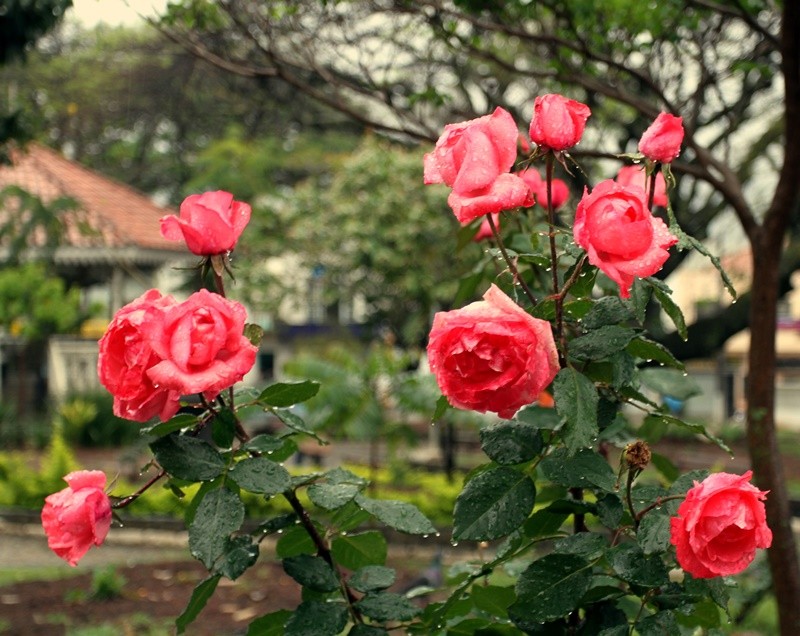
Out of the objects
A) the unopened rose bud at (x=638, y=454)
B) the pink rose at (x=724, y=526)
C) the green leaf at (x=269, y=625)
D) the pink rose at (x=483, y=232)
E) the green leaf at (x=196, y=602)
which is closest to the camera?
the pink rose at (x=724, y=526)

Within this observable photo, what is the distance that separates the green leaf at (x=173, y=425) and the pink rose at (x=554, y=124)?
61cm

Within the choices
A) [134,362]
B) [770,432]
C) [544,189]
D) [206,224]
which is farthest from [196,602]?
[770,432]

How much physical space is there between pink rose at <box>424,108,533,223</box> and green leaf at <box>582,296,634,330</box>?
0.70ft

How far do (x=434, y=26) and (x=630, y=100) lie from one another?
74 centimetres

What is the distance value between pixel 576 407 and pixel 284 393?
45 centimetres

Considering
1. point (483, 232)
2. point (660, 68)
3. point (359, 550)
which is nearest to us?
point (359, 550)

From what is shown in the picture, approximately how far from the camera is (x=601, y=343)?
1557 millimetres

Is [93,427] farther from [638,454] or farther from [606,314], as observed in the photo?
[638,454]

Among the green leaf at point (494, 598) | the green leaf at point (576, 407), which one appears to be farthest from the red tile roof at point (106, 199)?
the green leaf at point (576, 407)

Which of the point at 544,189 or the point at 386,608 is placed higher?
the point at 544,189

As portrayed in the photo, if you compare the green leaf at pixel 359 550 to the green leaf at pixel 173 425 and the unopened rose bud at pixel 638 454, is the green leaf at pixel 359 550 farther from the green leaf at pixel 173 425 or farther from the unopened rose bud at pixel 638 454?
the unopened rose bud at pixel 638 454

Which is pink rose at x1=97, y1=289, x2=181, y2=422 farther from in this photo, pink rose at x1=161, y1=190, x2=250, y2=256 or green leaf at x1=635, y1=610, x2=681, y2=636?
green leaf at x1=635, y1=610, x2=681, y2=636

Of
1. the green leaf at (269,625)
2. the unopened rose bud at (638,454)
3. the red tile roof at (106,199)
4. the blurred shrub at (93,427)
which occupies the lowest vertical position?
the blurred shrub at (93,427)

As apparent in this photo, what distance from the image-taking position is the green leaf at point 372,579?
5.90 feet
